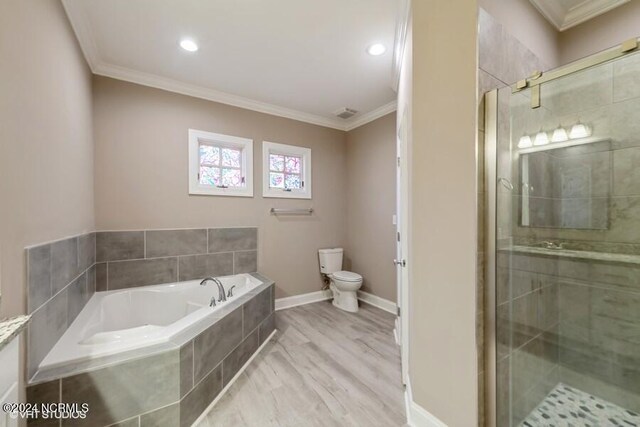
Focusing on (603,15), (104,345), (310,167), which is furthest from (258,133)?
(603,15)

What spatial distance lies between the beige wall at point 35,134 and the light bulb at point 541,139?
7.95ft

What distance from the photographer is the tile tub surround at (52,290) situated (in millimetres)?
1170

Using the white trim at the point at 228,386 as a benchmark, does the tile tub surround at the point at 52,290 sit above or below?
above

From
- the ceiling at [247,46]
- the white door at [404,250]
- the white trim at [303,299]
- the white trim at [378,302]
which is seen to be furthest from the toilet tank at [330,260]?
the ceiling at [247,46]

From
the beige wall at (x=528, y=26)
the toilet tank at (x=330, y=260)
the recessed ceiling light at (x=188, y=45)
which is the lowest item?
the toilet tank at (x=330, y=260)

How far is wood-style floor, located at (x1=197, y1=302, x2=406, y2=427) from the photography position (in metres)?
1.48

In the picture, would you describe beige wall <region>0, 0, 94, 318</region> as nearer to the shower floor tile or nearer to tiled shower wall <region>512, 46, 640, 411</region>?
tiled shower wall <region>512, 46, 640, 411</region>

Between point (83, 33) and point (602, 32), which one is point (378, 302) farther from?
point (83, 33)

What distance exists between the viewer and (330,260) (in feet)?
11.2

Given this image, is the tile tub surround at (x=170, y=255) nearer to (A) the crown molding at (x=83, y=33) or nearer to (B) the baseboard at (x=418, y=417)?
(A) the crown molding at (x=83, y=33)

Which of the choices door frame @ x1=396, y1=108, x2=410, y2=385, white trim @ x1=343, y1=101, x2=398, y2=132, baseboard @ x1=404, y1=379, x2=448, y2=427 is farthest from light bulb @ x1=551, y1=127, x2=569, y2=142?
white trim @ x1=343, y1=101, x2=398, y2=132

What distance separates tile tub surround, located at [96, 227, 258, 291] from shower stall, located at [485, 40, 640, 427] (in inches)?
97.9

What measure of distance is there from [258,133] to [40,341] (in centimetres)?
254

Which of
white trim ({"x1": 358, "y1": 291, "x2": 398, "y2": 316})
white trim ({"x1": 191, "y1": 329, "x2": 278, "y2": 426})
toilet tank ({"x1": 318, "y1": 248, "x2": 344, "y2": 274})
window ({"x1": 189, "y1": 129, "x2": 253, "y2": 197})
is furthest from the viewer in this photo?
toilet tank ({"x1": 318, "y1": 248, "x2": 344, "y2": 274})
